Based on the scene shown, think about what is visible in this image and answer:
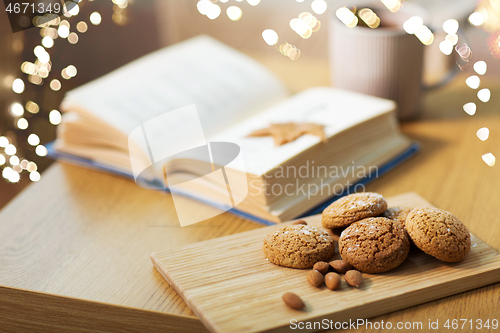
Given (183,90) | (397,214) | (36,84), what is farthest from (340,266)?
(36,84)

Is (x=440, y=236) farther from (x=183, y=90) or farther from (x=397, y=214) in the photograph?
(x=183, y=90)

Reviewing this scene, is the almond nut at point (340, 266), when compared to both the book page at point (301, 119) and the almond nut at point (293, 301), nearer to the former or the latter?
the almond nut at point (293, 301)

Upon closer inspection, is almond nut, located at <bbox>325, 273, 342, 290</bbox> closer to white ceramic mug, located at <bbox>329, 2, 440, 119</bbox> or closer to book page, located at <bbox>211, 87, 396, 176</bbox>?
book page, located at <bbox>211, 87, 396, 176</bbox>

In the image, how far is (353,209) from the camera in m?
0.61

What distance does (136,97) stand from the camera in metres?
0.91

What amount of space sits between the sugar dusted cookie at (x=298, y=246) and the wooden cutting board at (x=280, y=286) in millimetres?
12

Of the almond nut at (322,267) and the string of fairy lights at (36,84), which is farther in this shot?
the string of fairy lights at (36,84)

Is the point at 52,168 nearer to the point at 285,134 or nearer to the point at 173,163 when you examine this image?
the point at 173,163

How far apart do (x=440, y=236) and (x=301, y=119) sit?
37cm

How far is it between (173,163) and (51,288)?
281 mm

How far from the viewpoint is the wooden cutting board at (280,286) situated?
0.52 metres

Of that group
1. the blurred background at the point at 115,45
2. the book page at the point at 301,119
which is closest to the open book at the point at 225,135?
the book page at the point at 301,119

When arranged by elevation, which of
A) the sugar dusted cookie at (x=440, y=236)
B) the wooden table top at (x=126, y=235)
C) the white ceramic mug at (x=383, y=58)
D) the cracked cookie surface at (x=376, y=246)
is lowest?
the wooden table top at (x=126, y=235)

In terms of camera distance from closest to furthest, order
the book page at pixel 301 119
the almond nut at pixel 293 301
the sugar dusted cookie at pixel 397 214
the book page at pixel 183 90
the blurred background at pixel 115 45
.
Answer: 1. the almond nut at pixel 293 301
2. the sugar dusted cookie at pixel 397 214
3. the book page at pixel 301 119
4. the book page at pixel 183 90
5. the blurred background at pixel 115 45
